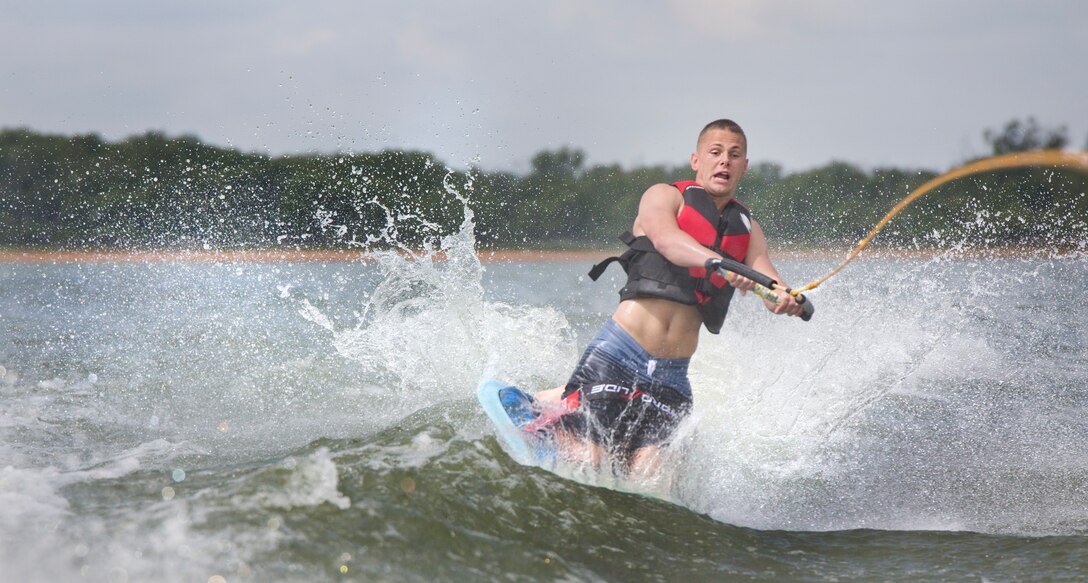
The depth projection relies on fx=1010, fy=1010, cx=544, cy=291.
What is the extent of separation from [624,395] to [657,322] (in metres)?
0.38

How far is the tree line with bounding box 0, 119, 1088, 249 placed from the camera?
3278cm

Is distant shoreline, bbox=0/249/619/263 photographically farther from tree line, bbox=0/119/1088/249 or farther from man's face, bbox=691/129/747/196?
man's face, bbox=691/129/747/196

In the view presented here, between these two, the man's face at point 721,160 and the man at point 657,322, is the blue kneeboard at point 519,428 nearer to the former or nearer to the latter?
the man at point 657,322

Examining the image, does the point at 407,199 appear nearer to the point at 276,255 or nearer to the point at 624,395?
the point at 276,255

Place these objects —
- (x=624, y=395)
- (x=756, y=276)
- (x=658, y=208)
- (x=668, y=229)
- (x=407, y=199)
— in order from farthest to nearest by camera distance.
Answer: (x=407, y=199) → (x=624, y=395) → (x=658, y=208) → (x=668, y=229) → (x=756, y=276)

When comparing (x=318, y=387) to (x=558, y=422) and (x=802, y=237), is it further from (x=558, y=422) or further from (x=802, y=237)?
(x=802, y=237)

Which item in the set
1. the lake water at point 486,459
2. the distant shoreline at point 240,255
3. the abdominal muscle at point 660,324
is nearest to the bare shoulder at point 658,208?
the abdominal muscle at point 660,324

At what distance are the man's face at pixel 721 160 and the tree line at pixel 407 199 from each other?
2368cm

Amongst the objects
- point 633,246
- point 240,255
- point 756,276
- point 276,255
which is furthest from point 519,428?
point 276,255

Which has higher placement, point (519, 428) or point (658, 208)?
point (658, 208)

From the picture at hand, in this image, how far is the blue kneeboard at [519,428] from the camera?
4.88 metres

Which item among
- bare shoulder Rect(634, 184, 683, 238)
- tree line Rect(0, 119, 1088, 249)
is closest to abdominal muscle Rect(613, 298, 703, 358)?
bare shoulder Rect(634, 184, 683, 238)

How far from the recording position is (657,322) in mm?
4750

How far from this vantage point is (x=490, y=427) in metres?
5.25
